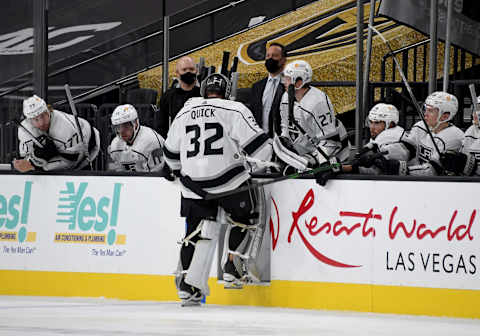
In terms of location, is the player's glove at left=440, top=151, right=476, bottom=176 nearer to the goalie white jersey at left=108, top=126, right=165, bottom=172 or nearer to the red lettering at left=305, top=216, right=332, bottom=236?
the red lettering at left=305, top=216, right=332, bottom=236

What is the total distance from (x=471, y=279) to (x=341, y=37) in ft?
21.3

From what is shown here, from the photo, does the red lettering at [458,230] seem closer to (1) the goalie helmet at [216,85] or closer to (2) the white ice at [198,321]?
(2) the white ice at [198,321]

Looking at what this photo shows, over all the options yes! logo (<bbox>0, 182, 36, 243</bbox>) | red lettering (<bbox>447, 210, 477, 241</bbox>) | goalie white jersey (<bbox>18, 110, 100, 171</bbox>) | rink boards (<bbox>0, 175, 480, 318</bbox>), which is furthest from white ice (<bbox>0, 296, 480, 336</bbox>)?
goalie white jersey (<bbox>18, 110, 100, 171</bbox>)

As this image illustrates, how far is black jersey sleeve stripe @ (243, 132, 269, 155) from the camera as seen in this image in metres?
7.97

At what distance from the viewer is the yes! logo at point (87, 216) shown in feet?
28.3

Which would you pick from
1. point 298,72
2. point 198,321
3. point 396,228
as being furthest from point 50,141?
point 396,228

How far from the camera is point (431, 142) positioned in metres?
8.21

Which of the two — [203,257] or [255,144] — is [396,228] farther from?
[203,257]

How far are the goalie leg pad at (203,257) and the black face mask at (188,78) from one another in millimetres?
1483

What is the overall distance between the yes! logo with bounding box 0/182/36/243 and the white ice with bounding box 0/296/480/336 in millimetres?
788

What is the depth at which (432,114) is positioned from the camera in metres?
8.18

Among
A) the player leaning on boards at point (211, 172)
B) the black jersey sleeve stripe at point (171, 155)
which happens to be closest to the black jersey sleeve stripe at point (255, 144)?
the player leaning on boards at point (211, 172)

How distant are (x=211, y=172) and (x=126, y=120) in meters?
1.54

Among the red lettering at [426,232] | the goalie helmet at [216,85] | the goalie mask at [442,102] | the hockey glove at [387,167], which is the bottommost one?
the red lettering at [426,232]
